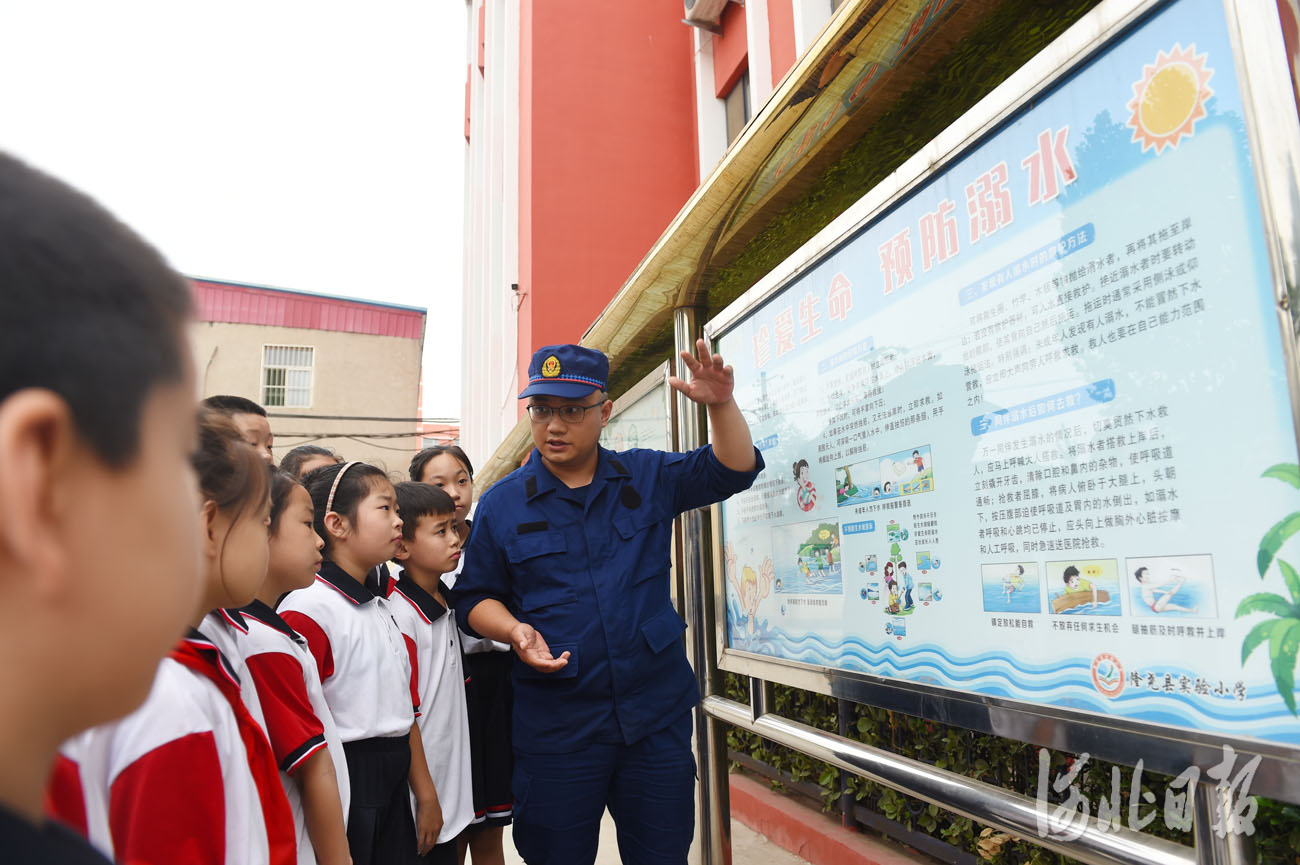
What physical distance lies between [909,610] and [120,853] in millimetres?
1380

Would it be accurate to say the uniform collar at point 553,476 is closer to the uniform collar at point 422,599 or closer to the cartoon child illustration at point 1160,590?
the uniform collar at point 422,599

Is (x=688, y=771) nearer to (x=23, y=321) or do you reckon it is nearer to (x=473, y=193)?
(x=23, y=321)

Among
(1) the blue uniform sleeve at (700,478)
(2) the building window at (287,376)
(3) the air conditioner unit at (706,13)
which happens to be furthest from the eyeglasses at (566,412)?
(2) the building window at (287,376)

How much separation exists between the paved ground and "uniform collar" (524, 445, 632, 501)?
60.8 inches

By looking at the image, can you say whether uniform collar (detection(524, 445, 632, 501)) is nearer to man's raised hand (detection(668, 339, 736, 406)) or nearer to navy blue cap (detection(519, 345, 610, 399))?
navy blue cap (detection(519, 345, 610, 399))

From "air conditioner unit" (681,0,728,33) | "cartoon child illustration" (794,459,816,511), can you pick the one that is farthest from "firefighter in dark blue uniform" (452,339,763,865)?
"air conditioner unit" (681,0,728,33)

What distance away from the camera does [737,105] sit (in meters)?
7.33

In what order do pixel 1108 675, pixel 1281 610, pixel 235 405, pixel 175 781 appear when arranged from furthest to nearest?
pixel 235 405
pixel 1108 675
pixel 175 781
pixel 1281 610

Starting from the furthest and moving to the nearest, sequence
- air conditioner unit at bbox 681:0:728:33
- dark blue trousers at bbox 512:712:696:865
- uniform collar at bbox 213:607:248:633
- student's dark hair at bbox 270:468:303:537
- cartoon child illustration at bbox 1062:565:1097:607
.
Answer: air conditioner unit at bbox 681:0:728:33 → dark blue trousers at bbox 512:712:696:865 → student's dark hair at bbox 270:468:303:537 → uniform collar at bbox 213:607:248:633 → cartoon child illustration at bbox 1062:565:1097:607

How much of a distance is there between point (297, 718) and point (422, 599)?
1.03 m

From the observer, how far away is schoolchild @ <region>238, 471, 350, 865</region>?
1.58 meters

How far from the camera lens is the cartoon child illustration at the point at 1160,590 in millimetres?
1113

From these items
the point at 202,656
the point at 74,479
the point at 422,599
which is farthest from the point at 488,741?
→ the point at 74,479

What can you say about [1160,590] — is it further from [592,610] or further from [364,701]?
[364,701]
